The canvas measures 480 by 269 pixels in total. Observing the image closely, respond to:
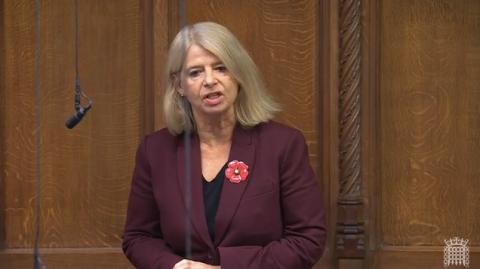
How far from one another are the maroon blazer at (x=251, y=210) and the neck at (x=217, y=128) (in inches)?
1.0

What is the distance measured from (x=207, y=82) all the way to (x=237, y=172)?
247 millimetres

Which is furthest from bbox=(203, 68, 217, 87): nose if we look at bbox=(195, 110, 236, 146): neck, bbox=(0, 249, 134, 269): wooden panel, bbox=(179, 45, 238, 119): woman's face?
bbox=(0, 249, 134, 269): wooden panel

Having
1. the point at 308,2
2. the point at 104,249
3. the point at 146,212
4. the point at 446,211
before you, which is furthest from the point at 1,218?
the point at 446,211

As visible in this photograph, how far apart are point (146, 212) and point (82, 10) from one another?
41.4 inches

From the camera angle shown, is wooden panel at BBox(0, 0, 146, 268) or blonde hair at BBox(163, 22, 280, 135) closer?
blonde hair at BBox(163, 22, 280, 135)

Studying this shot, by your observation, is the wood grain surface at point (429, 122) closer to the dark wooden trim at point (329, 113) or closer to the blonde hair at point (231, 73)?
the dark wooden trim at point (329, 113)

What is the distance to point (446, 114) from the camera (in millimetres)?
3473

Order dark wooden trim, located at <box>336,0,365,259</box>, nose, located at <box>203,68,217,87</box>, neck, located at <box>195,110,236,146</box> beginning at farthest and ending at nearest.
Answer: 1. dark wooden trim, located at <box>336,0,365,259</box>
2. neck, located at <box>195,110,236,146</box>
3. nose, located at <box>203,68,217,87</box>

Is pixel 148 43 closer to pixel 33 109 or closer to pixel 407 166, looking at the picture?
pixel 33 109

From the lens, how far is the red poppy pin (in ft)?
8.42

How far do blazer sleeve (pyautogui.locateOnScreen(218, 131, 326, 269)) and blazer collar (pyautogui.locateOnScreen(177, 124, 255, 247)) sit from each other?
0.07 meters

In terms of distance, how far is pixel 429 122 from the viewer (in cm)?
348

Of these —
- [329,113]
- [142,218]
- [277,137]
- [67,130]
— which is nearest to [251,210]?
[277,137]

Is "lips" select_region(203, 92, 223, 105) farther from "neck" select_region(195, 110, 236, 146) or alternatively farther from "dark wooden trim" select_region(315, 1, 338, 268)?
"dark wooden trim" select_region(315, 1, 338, 268)
